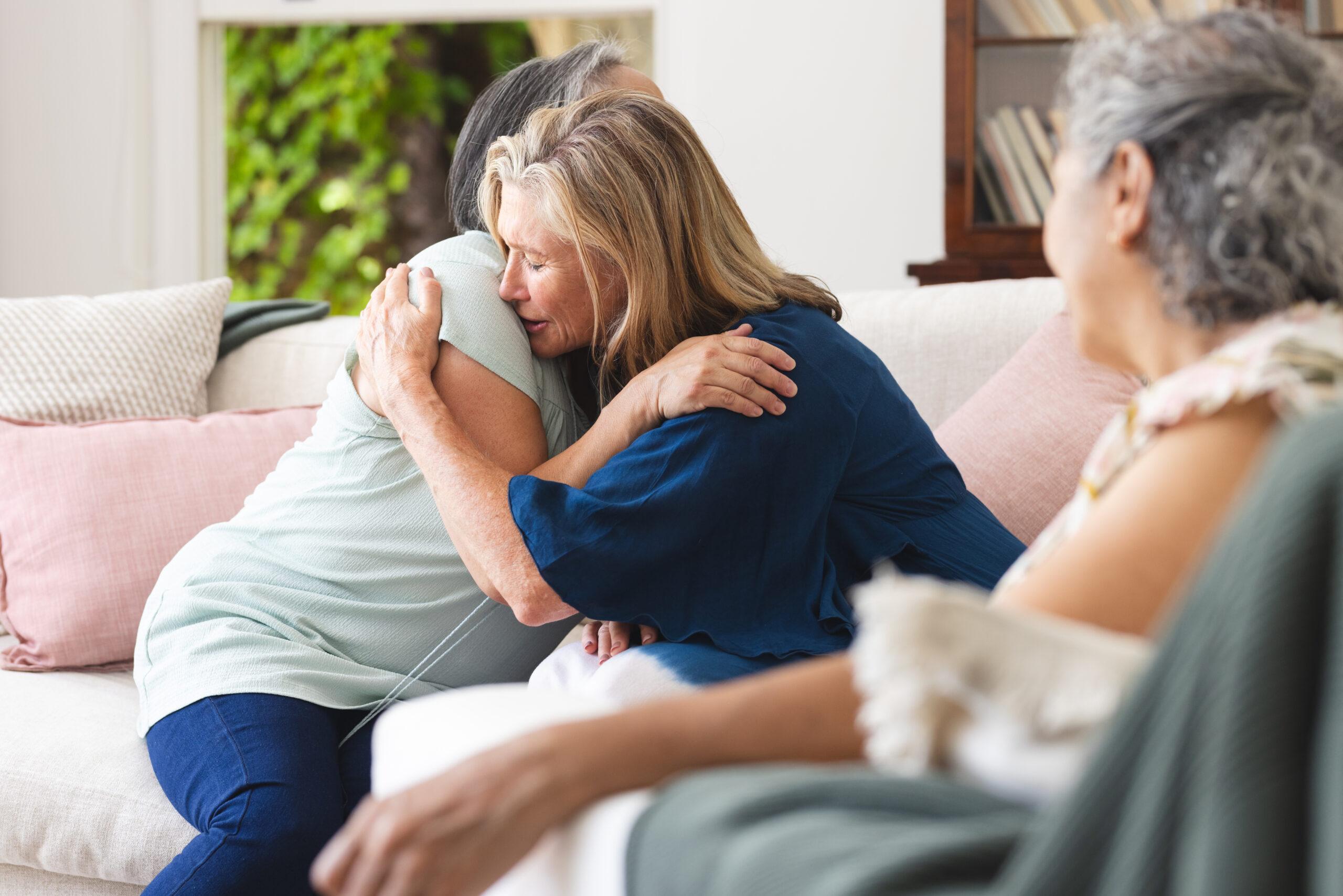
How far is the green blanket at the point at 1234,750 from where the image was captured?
0.43m

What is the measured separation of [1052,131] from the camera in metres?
2.57

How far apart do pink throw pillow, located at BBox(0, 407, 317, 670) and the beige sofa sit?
0.24 feet

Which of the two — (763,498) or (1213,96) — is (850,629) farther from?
(1213,96)

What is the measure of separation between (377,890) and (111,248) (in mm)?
3196

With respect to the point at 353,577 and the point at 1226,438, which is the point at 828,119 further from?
the point at 1226,438

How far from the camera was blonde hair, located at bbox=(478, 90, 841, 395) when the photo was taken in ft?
4.36

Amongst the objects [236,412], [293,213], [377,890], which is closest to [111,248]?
[293,213]

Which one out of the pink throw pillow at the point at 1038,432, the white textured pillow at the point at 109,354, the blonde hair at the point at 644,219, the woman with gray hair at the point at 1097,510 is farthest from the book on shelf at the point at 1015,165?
the woman with gray hair at the point at 1097,510

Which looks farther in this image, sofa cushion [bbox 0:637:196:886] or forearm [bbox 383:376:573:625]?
sofa cushion [bbox 0:637:196:886]

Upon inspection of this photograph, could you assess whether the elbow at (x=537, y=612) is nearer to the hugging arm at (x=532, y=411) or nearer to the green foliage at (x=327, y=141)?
the hugging arm at (x=532, y=411)

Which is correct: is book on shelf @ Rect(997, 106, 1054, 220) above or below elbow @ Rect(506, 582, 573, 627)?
above

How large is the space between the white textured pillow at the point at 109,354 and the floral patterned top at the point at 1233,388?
67.4 inches

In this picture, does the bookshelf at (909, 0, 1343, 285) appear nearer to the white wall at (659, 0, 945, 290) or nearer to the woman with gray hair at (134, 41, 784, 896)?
the white wall at (659, 0, 945, 290)

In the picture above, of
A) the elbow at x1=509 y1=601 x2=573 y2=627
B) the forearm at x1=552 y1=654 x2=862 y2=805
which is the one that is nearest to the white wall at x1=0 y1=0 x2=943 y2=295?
the elbow at x1=509 y1=601 x2=573 y2=627
